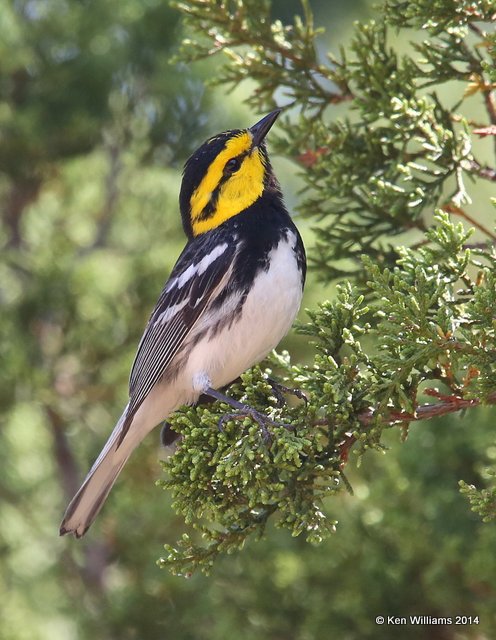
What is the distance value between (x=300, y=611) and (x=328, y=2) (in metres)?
6.01

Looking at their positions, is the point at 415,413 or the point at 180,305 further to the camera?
the point at 180,305

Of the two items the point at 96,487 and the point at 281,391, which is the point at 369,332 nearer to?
the point at 281,391

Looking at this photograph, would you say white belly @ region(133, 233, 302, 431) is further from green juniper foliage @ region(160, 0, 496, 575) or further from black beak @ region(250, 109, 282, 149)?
black beak @ region(250, 109, 282, 149)

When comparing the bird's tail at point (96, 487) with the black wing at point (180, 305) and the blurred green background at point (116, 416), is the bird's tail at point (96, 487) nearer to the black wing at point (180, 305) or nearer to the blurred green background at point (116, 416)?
the black wing at point (180, 305)

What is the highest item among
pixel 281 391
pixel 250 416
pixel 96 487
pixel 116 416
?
pixel 250 416

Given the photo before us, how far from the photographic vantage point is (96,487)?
3.42m

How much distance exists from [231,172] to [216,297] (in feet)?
1.86

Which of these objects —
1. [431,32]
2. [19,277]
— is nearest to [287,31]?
[431,32]

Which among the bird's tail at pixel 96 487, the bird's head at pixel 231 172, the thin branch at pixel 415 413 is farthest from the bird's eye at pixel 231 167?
the thin branch at pixel 415 413

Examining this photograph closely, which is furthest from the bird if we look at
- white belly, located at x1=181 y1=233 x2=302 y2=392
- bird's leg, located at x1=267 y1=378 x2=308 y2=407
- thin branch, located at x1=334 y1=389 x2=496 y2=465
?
thin branch, located at x1=334 y1=389 x2=496 y2=465

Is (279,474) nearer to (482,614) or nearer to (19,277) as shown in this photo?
(482,614)

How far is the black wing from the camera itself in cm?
333

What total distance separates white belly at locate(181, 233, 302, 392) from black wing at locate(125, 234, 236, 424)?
0.09 metres

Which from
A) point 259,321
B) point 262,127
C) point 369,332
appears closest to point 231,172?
point 262,127
